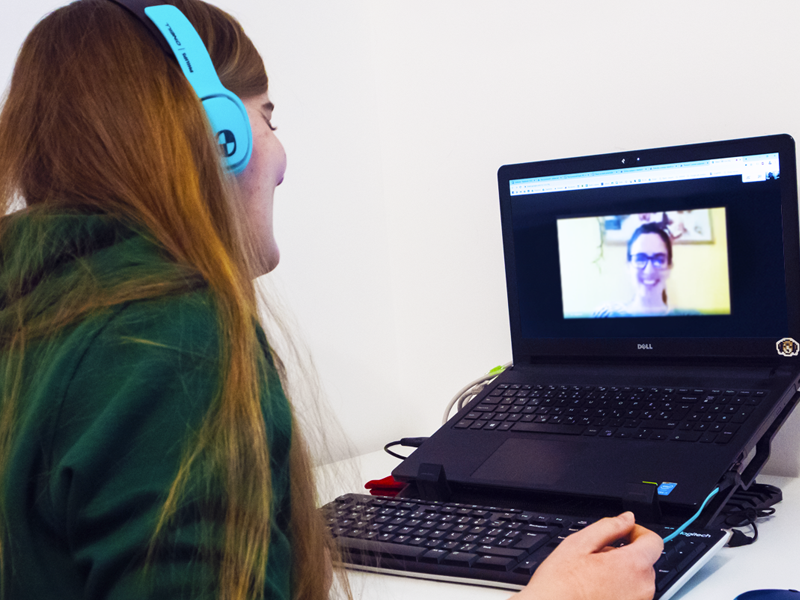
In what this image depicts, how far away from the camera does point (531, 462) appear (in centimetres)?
84

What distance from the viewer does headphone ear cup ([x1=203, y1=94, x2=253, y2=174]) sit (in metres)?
0.59

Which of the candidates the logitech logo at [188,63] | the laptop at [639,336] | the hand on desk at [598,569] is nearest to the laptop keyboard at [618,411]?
the laptop at [639,336]

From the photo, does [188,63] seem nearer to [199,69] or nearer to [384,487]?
[199,69]

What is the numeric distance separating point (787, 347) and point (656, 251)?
19 centimetres

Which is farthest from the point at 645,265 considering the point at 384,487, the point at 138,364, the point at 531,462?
the point at 138,364

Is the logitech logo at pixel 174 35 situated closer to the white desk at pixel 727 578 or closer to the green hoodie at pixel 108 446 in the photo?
the green hoodie at pixel 108 446

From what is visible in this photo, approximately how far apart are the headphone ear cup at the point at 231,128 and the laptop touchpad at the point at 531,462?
1.39ft

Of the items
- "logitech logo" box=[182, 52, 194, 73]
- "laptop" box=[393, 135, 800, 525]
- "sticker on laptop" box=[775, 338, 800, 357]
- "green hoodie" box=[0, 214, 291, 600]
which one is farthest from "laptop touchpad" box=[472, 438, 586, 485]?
"logitech logo" box=[182, 52, 194, 73]

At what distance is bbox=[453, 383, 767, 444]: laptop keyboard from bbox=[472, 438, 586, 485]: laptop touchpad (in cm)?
3

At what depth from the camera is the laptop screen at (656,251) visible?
90 centimetres

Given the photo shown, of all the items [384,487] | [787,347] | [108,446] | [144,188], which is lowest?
[384,487]

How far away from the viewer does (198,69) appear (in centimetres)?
57

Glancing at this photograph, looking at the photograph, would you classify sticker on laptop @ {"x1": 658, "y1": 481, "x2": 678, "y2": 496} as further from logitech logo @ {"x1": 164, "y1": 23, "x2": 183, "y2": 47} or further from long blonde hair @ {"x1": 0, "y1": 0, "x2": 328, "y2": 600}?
logitech logo @ {"x1": 164, "y1": 23, "x2": 183, "y2": 47}

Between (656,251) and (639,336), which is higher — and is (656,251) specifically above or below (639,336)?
above
